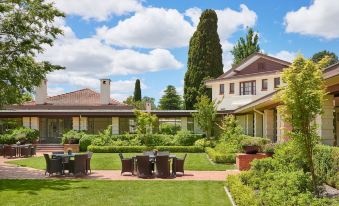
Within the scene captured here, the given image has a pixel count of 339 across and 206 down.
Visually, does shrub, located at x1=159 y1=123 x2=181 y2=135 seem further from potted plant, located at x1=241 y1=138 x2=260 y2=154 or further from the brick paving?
the brick paving

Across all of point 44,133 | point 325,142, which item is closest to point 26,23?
point 325,142

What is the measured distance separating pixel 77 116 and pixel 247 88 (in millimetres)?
15008

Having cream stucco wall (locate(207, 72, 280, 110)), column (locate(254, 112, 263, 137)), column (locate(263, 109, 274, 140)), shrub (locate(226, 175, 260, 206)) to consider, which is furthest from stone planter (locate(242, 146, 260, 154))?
cream stucco wall (locate(207, 72, 280, 110))

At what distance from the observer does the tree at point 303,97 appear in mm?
8859

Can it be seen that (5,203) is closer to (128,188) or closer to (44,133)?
(128,188)

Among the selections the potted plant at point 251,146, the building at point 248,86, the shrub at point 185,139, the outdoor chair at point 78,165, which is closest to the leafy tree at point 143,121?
the shrub at point 185,139

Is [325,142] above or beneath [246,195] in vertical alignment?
above

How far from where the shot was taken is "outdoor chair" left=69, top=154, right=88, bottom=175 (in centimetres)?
1608

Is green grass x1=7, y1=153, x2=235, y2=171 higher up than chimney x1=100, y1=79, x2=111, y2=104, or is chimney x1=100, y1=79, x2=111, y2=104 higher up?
chimney x1=100, y1=79, x2=111, y2=104

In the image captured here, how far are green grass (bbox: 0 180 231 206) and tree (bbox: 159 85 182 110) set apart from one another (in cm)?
5014

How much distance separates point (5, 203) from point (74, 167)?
538 centimetres

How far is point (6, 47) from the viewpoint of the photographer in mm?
19484

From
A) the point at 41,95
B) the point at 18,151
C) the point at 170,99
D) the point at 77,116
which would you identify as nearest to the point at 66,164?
the point at 18,151

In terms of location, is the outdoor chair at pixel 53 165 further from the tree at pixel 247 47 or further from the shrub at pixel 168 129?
the tree at pixel 247 47
